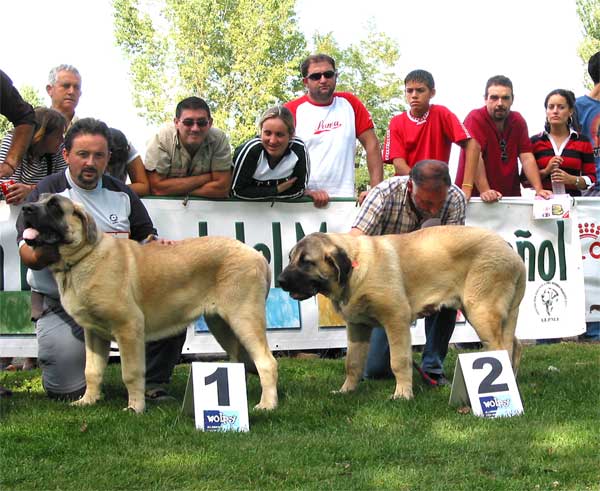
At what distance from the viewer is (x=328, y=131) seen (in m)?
7.65

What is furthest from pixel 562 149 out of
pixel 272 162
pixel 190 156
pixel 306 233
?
pixel 190 156

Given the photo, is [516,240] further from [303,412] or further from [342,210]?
[303,412]

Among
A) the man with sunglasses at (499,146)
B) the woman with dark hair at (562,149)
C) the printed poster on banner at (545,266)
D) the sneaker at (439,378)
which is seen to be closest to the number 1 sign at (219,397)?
the sneaker at (439,378)

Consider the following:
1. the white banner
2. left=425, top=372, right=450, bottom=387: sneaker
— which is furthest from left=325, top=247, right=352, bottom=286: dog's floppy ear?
the white banner

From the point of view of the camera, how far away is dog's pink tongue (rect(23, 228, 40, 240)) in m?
4.82

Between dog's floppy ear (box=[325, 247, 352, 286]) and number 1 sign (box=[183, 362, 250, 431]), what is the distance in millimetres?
998

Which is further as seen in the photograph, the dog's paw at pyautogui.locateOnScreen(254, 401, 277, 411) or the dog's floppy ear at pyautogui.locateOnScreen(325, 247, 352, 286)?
the dog's floppy ear at pyautogui.locateOnScreen(325, 247, 352, 286)

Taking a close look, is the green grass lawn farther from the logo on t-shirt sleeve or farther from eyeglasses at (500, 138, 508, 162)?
eyeglasses at (500, 138, 508, 162)

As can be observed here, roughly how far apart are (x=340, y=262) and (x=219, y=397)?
1256mm

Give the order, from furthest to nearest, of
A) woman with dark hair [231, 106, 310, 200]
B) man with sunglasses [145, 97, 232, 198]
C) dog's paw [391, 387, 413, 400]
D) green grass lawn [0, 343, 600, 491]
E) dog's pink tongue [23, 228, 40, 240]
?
woman with dark hair [231, 106, 310, 200] → man with sunglasses [145, 97, 232, 198] → dog's paw [391, 387, 413, 400] → dog's pink tongue [23, 228, 40, 240] → green grass lawn [0, 343, 600, 491]

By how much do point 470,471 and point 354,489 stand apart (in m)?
0.64

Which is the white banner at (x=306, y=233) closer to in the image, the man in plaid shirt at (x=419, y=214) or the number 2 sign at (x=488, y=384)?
the man in plaid shirt at (x=419, y=214)

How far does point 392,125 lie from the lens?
7773 mm

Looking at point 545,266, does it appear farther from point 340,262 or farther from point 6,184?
point 6,184
